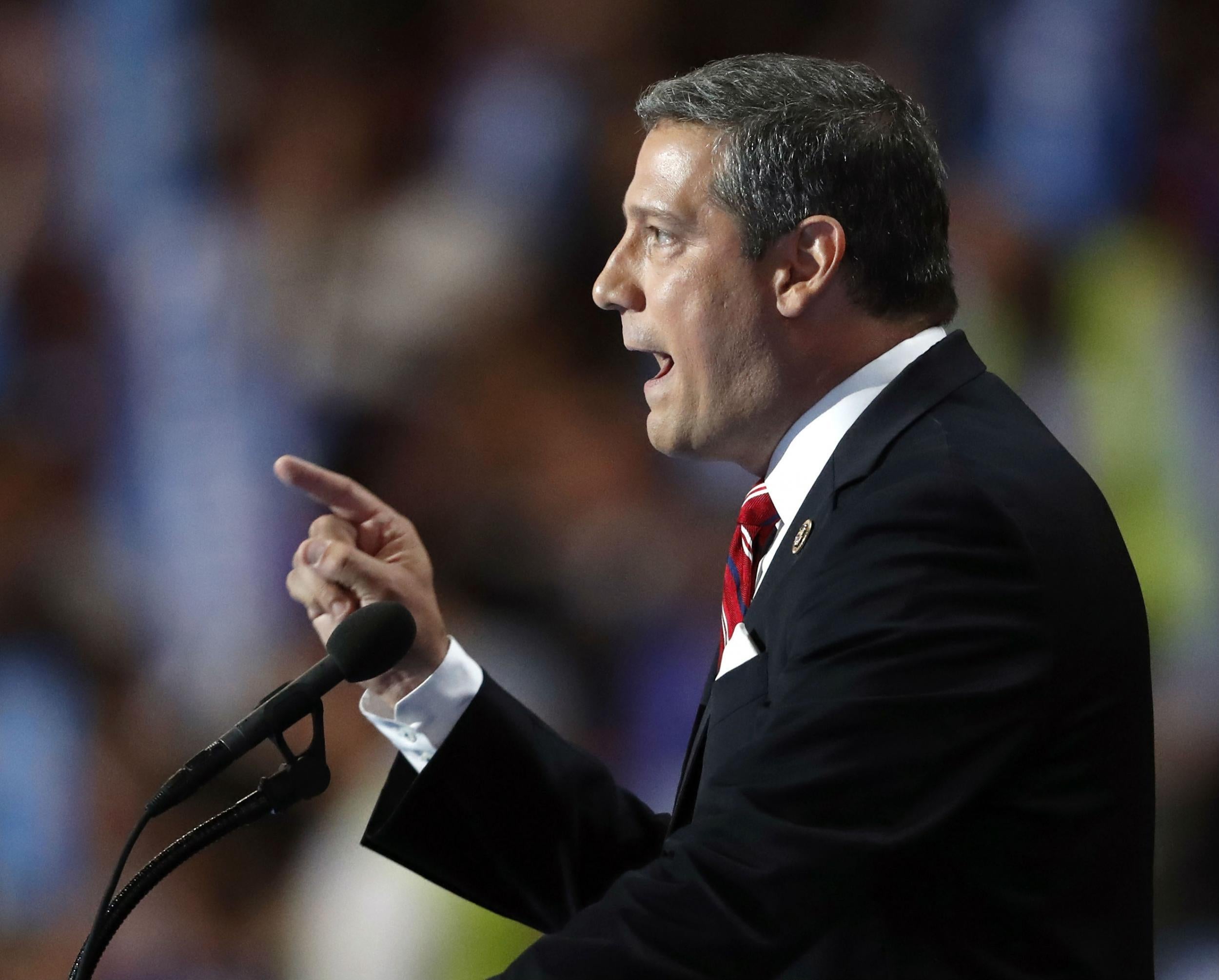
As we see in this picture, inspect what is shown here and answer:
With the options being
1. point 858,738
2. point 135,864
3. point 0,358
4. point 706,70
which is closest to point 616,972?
point 858,738

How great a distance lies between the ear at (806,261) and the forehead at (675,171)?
0.34 feet

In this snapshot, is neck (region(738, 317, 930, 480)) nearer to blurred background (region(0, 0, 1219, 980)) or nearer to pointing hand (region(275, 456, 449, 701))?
pointing hand (region(275, 456, 449, 701))

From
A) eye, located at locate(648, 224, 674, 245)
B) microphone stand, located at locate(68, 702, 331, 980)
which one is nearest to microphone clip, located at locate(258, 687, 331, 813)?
microphone stand, located at locate(68, 702, 331, 980)

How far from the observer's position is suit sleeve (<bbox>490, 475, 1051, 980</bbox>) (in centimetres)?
105

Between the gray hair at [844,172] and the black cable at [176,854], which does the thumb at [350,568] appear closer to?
the black cable at [176,854]

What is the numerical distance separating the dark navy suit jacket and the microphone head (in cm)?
29

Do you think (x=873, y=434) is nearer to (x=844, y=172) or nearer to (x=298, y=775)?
(x=844, y=172)

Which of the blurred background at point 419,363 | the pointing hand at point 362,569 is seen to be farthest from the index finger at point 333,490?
the blurred background at point 419,363

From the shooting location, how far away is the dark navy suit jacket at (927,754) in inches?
41.5

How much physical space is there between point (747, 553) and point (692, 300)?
26cm

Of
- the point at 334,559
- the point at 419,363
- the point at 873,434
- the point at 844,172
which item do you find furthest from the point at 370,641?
the point at 419,363

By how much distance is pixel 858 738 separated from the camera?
3.47 ft

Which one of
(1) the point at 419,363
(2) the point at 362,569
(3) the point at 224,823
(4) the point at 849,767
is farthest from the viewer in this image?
(1) the point at 419,363

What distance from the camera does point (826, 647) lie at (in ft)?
3.62
